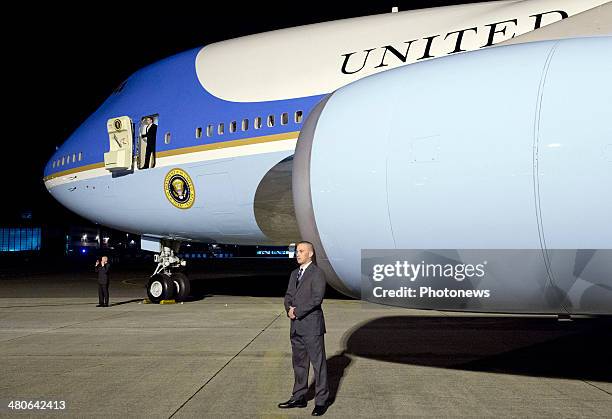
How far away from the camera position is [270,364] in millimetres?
8211

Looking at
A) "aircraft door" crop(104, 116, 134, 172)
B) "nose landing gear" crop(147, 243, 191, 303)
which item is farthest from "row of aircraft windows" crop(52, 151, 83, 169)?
"nose landing gear" crop(147, 243, 191, 303)

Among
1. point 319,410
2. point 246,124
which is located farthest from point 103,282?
point 319,410

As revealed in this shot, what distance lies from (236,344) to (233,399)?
3409mm

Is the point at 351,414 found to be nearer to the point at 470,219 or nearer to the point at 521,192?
the point at 470,219

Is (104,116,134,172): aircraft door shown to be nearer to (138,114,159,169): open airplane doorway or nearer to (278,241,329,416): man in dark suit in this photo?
(138,114,159,169): open airplane doorway

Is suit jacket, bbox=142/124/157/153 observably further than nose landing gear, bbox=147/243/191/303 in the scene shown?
No

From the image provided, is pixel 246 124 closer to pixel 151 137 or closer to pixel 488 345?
pixel 151 137

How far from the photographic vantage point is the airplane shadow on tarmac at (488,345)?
7.87 m

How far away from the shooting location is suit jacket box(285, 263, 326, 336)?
5.96 m

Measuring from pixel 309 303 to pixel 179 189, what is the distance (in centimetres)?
874

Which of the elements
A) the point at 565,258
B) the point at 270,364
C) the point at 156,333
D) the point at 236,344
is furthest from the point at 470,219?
the point at 156,333

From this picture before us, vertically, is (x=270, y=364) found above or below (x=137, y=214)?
below

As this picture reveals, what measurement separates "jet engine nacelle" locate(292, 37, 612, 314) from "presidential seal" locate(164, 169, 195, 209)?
A: 818 cm

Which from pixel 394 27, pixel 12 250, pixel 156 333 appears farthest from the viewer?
pixel 12 250
